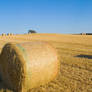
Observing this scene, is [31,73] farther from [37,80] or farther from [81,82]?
[81,82]

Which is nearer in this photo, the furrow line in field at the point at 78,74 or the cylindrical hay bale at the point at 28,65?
the cylindrical hay bale at the point at 28,65

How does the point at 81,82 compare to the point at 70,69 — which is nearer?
the point at 81,82

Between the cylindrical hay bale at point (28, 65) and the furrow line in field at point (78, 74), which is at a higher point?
the cylindrical hay bale at point (28, 65)

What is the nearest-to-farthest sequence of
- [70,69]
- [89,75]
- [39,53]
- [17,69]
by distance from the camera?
1. [17,69]
2. [39,53]
3. [89,75]
4. [70,69]

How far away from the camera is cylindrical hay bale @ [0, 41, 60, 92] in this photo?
14.8 feet

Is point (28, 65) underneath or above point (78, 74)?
above

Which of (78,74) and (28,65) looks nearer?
(28,65)

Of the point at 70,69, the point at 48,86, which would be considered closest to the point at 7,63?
the point at 48,86

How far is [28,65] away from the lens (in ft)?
14.8

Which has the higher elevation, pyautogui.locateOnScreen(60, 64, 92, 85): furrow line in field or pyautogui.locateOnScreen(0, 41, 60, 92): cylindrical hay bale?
Answer: pyautogui.locateOnScreen(0, 41, 60, 92): cylindrical hay bale

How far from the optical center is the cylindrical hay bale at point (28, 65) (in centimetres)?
450

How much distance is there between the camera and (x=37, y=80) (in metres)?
4.81

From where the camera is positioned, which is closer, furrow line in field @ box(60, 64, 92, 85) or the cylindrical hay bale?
the cylindrical hay bale

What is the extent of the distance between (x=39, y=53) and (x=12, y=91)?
1485 mm
